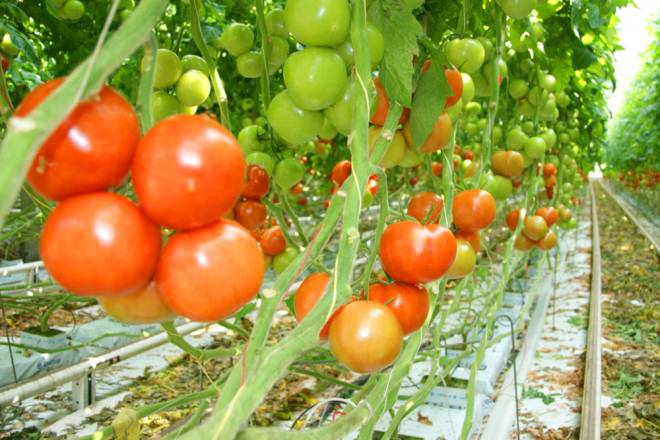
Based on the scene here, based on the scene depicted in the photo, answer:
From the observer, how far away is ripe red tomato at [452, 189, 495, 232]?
3.96ft

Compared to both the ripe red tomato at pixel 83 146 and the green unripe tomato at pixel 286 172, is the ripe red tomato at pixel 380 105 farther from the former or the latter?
the ripe red tomato at pixel 83 146

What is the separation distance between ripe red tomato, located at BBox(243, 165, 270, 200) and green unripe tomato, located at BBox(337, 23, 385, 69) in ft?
1.21

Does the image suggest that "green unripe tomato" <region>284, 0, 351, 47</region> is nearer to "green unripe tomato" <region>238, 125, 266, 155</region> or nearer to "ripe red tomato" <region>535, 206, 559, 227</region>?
"green unripe tomato" <region>238, 125, 266, 155</region>

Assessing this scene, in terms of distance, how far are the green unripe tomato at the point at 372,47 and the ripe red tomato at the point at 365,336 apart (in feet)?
1.08

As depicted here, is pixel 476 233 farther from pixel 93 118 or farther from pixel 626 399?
pixel 626 399

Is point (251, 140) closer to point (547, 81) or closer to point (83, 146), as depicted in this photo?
point (83, 146)

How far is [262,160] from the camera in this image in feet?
3.86

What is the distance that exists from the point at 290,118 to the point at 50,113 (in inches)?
21.4

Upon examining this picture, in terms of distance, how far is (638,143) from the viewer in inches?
386

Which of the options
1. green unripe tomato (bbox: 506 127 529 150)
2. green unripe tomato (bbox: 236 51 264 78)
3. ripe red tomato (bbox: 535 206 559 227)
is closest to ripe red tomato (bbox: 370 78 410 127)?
green unripe tomato (bbox: 236 51 264 78)

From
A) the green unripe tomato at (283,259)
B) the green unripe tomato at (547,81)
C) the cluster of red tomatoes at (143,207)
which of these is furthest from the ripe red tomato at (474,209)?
the green unripe tomato at (547,81)

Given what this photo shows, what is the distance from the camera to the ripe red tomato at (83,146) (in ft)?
1.32

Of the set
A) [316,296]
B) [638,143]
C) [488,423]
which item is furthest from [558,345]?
[638,143]

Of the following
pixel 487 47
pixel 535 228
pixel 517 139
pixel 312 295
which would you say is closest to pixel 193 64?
pixel 312 295
